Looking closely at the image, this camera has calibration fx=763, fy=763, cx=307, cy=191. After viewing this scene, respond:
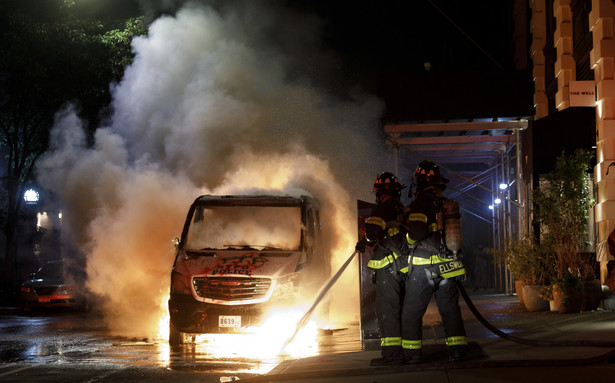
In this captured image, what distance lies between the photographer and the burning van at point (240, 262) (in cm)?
1050

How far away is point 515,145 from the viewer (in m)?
19.1

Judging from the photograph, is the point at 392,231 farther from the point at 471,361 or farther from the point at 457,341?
the point at 471,361

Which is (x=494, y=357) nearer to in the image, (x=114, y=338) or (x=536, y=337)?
(x=536, y=337)

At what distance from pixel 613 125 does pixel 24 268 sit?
3141 centimetres

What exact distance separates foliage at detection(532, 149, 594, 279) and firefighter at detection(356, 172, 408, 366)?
6230 mm

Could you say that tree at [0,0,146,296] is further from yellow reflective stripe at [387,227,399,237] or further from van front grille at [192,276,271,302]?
yellow reflective stripe at [387,227,399,237]

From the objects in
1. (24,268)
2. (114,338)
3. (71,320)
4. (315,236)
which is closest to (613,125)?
(315,236)

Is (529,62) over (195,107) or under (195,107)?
over

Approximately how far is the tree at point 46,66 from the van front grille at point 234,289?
46.7 feet

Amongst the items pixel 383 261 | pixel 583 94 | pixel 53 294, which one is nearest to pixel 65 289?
pixel 53 294

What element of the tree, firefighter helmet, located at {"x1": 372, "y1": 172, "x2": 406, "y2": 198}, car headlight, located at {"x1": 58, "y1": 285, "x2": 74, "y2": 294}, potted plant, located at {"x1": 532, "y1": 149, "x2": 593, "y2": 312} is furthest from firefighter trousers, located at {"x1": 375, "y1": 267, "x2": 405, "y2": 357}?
the tree

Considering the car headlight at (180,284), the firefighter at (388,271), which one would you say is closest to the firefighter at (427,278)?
the firefighter at (388,271)

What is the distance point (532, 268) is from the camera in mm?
13602

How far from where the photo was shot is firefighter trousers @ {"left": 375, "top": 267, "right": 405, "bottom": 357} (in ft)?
24.6
